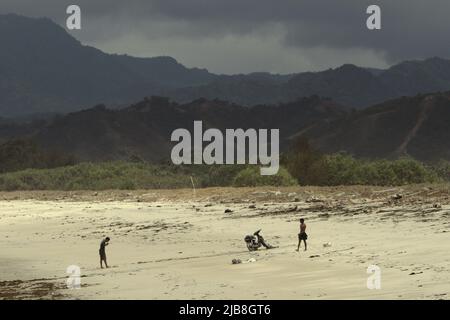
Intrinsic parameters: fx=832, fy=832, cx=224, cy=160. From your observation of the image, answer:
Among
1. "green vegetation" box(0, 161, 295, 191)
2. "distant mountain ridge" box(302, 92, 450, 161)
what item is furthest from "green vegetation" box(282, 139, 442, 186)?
"distant mountain ridge" box(302, 92, 450, 161)

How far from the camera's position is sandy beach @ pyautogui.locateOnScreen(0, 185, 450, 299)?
18438 mm

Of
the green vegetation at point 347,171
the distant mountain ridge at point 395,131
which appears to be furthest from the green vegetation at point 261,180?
the distant mountain ridge at point 395,131

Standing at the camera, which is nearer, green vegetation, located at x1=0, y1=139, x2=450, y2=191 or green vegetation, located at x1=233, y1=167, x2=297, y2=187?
green vegetation, located at x1=233, y1=167, x2=297, y2=187

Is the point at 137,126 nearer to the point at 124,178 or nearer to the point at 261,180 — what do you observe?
the point at 124,178

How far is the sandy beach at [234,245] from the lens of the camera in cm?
1844

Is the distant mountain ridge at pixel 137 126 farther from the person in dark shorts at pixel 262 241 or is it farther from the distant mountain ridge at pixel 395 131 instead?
the person in dark shorts at pixel 262 241

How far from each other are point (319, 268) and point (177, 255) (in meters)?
6.48

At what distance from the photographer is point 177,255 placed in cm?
2592

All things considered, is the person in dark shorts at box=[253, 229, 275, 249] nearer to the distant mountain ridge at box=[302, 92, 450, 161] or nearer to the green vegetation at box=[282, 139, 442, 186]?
the green vegetation at box=[282, 139, 442, 186]

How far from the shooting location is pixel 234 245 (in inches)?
1070
